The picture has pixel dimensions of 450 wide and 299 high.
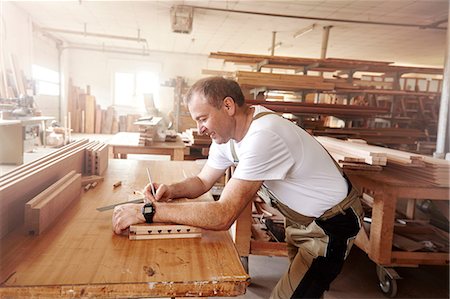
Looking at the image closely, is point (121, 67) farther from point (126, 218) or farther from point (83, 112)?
point (126, 218)

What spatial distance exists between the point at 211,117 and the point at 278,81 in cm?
336

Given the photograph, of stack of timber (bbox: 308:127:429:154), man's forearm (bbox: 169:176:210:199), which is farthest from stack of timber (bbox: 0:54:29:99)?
man's forearm (bbox: 169:176:210:199)

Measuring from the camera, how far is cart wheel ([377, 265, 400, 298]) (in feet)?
8.92

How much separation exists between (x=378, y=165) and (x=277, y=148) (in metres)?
1.40

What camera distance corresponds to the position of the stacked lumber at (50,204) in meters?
1.26

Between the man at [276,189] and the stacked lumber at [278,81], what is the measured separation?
2.93 metres

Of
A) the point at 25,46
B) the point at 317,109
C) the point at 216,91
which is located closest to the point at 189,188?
the point at 216,91

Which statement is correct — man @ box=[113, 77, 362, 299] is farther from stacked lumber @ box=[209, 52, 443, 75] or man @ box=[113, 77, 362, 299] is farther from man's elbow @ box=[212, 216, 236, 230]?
stacked lumber @ box=[209, 52, 443, 75]

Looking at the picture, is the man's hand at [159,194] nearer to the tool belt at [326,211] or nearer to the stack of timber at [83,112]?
the tool belt at [326,211]

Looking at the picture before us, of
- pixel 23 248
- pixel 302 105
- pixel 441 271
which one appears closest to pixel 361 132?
pixel 302 105

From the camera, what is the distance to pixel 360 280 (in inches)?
119

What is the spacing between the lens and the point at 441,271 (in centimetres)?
330

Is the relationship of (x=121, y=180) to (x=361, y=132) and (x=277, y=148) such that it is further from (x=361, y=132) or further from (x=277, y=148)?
(x=361, y=132)

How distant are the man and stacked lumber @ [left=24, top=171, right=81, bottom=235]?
250 mm
